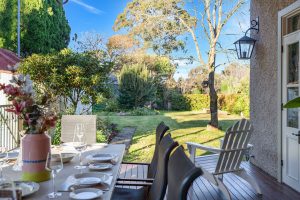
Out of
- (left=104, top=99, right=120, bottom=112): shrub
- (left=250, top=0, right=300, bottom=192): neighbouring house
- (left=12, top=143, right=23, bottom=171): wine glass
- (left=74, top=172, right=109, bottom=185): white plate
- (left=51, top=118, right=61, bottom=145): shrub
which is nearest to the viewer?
(left=74, top=172, right=109, bottom=185): white plate

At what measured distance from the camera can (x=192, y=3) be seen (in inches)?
Answer: 380

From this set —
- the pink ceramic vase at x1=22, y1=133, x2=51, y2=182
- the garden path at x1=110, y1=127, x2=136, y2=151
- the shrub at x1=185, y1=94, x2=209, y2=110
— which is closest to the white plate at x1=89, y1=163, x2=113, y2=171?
the pink ceramic vase at x1=22, y1=133, x2=51, y2=182

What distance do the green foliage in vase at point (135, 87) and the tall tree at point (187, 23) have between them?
128 inches

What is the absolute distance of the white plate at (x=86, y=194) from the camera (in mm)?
1665

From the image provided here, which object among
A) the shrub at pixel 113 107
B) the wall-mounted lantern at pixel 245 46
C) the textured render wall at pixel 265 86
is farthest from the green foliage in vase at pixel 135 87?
the wall-mounted lantern at pixel 245 46

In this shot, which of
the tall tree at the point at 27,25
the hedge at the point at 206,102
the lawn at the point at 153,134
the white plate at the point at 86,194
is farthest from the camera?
the hedge at the point at 206,102

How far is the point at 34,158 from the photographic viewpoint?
6.41 ft

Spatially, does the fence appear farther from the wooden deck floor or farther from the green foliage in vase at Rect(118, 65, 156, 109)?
the green foliage in vase at Rect(118, 65, 156, 109)

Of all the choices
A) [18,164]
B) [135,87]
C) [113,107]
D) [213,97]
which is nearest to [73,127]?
[18,164]

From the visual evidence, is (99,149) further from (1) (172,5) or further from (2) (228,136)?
(1) (172,5)

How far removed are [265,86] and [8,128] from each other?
14.4ft

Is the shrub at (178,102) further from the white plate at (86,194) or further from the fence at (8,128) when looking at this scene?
the white plate at (86,194)

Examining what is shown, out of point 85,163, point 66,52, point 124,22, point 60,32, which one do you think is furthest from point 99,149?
point 60,32

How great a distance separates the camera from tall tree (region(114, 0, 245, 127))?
9383 mm
